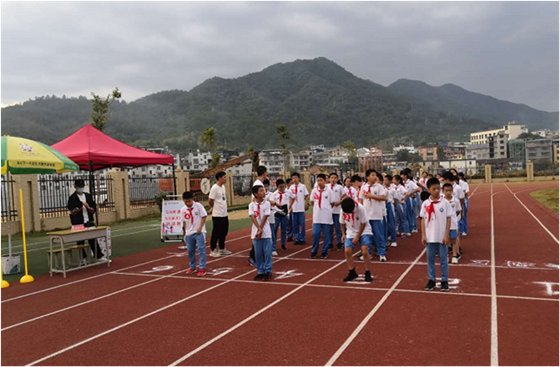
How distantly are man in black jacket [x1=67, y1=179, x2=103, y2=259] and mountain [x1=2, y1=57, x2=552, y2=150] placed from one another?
259 feet

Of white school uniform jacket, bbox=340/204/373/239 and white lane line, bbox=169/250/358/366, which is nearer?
white lane line, bbox=169/250/358/366

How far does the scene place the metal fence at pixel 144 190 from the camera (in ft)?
69.9

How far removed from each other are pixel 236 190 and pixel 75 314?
25.0 metres

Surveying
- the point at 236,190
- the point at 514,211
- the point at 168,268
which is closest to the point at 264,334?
the point at 168,268

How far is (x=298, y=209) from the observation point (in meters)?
11.5

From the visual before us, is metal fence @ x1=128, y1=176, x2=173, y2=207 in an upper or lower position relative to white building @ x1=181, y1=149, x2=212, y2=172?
lower

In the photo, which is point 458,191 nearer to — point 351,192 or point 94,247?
point 351,192

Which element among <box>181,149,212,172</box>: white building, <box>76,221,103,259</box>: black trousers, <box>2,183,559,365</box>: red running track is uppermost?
<box>181,149,212,172</box>: white building

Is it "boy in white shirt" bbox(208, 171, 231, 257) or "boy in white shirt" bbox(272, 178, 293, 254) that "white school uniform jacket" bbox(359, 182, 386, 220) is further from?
"boy in white shirt" bbox(208, 171, 231, 257)

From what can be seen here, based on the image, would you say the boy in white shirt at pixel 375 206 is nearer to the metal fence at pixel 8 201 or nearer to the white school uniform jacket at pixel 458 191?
the white school uniform jacket at pixel 458 191

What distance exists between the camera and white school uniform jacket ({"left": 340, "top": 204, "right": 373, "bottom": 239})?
24.1 ft

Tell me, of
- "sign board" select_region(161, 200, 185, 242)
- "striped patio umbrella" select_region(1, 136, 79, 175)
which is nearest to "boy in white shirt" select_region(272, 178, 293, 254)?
"sign board" select_region(161, 200, 185, 242)

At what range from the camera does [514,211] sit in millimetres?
18547

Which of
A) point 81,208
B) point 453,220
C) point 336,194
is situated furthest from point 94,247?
point 453,220
